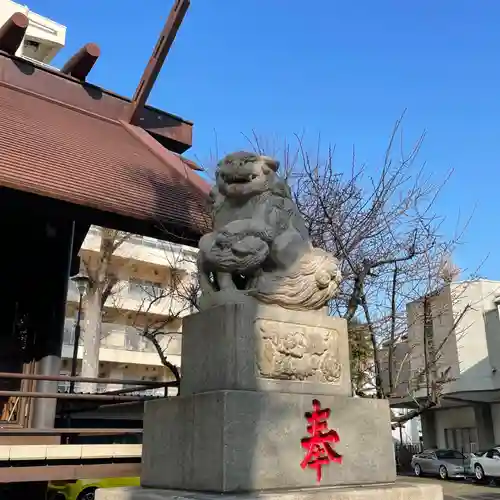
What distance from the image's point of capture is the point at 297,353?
3.42 m

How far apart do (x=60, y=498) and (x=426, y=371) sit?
740 cm

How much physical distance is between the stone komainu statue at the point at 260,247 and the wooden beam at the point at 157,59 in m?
6.37

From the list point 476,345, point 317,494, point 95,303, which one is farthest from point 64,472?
point 476,345

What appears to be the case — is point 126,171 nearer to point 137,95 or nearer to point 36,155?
point 36,155

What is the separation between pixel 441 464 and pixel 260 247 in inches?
796

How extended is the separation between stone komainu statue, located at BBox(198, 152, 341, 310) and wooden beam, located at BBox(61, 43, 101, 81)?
6.36m

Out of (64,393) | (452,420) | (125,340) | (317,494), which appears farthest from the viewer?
(125,340)

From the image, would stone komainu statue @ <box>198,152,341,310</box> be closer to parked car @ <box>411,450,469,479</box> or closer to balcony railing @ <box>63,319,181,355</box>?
parked car @ <box>411,450,469,479</box>

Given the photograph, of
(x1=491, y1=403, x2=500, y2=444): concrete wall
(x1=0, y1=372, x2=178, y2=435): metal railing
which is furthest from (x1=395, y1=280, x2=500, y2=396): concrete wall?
(x1=0, y1=372, x2=178, y2=435): metal railing

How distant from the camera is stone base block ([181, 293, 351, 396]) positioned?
126 inches

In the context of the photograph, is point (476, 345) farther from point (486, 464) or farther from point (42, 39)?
point (42, 39)

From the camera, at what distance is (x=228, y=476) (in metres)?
2.85

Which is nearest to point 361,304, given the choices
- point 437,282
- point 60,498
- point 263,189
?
point 437,282

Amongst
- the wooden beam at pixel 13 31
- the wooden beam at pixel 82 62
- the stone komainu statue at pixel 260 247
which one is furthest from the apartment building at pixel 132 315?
the stone komainu statue at pixel 260 247
